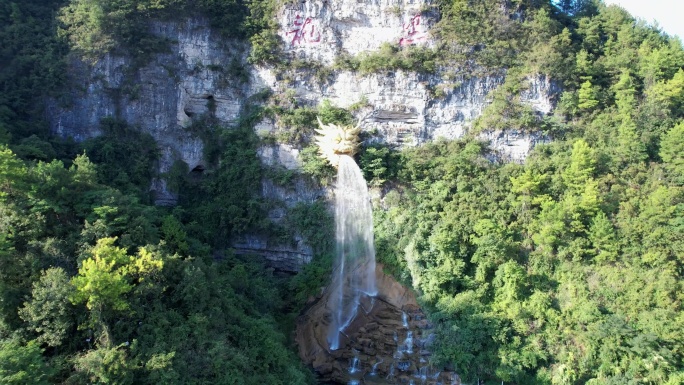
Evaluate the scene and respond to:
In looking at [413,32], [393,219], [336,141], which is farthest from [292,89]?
[393,219]

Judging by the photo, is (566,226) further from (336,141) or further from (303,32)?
(303,32)

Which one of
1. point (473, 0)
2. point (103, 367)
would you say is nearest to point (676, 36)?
point (473, 0)

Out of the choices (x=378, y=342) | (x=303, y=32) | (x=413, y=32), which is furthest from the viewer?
(x=303, y=32)

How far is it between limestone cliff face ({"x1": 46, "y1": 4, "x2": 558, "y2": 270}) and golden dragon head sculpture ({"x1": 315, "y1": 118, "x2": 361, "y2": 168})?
45.7 inches

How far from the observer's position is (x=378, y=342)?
20.1 m

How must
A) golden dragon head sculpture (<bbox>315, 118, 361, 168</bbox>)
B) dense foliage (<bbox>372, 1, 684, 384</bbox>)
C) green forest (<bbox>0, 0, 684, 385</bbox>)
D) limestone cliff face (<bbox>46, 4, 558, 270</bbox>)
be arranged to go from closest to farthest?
green forest (<bbox>0, 0, 684, 385</bbox>)
dense foliage (<bbox>372, 1, 684, 384</bbox>)
golden dragon head sculpture (<bbox>315, 118, 361, 168</bbox>)
limestone cliff face (<bbox>46, 4, 558, 270</bbox>)

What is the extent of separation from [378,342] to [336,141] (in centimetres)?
764

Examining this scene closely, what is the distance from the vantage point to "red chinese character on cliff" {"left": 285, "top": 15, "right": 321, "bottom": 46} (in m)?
24.7

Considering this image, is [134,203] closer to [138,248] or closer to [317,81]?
[138,248]

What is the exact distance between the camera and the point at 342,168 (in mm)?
22641

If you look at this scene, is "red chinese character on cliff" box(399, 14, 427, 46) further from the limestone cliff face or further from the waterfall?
the waterfall

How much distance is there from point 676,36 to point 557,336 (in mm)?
15186

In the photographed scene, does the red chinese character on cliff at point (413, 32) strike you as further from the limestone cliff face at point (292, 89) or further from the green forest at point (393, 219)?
the green forest at point (393, 219)

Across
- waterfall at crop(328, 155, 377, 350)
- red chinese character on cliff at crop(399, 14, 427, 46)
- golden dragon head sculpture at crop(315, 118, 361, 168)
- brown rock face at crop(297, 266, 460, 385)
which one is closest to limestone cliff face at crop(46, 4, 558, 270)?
red chinese character on cliff at crop(399, 14, 427, 46)
